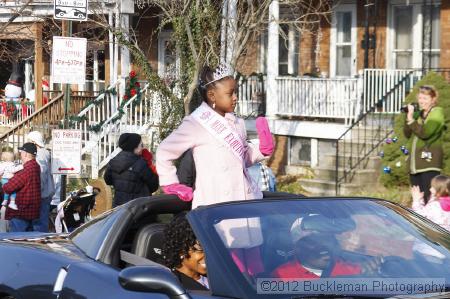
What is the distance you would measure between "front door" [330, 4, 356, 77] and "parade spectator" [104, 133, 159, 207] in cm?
1038

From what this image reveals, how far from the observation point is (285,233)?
4.86 metres

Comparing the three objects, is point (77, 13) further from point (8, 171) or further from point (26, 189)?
point (8, 171)

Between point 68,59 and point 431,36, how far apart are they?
9721 millimetres

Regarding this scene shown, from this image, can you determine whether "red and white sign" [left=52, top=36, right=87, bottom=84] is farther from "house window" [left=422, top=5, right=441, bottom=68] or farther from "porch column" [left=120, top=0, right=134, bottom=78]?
"house window" [left=422, top=5, right=441, bottom=68]

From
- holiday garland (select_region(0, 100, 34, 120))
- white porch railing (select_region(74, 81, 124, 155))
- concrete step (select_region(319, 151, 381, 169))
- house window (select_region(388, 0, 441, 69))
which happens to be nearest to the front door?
house window (select_region(388, 0, 441, 69))

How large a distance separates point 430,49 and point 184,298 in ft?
51.6

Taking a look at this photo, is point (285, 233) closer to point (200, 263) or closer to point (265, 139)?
point (200, 263)

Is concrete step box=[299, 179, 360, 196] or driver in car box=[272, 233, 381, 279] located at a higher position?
driver in car box=[272, 233, 381, 279]

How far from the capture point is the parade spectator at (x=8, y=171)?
1176 cm

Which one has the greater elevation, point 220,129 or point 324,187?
point 220,129

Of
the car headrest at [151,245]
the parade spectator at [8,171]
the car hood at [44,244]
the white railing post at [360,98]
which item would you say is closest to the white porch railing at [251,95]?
the white railing post at [360,98]

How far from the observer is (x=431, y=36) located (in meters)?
19.5

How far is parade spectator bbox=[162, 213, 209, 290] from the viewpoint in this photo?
199 inches

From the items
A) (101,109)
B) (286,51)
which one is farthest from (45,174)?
(286,51)
